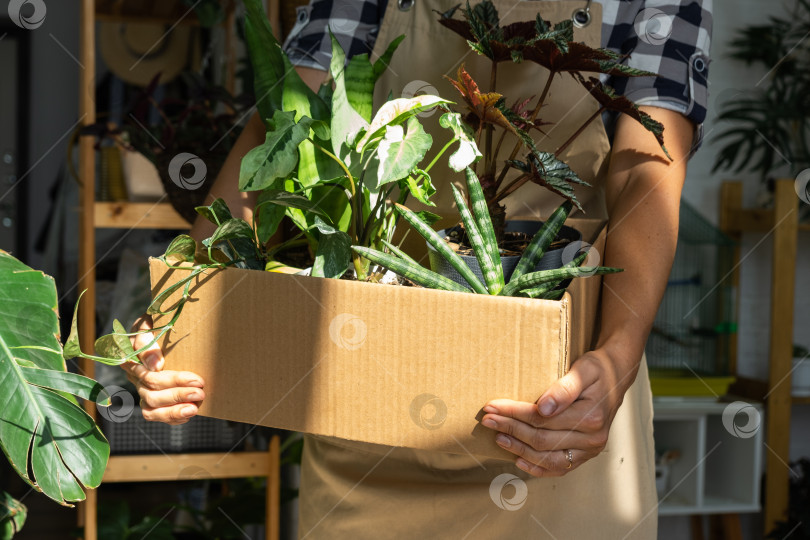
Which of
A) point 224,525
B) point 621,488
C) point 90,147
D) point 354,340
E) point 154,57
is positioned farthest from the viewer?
point 154,57

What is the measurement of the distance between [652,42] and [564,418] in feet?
1.57

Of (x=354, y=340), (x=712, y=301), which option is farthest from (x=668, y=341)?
(x=354, y=340)

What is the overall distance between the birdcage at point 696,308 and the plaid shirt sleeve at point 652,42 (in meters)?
1.49

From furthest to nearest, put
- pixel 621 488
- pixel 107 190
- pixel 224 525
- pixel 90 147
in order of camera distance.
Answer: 1. pixel 224 525
2. pixel 107 190
3. pixel 90 147
4. pixel 621 488

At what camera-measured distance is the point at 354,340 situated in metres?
0.71

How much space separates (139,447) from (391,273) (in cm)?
109

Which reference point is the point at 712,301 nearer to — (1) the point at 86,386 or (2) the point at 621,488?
(2) the point at 621,488

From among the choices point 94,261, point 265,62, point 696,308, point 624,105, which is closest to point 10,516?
point 94,261

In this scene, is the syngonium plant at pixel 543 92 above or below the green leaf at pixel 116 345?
above

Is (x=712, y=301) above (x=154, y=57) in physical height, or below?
below

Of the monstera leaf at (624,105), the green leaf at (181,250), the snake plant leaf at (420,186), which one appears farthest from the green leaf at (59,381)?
the monstera leaf at (624,105)

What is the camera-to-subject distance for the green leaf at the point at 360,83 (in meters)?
0.83

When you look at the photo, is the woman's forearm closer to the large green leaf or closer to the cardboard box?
the cardboard box

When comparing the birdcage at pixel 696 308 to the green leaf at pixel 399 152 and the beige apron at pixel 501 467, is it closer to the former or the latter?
the beige apron at pixel 501 467
